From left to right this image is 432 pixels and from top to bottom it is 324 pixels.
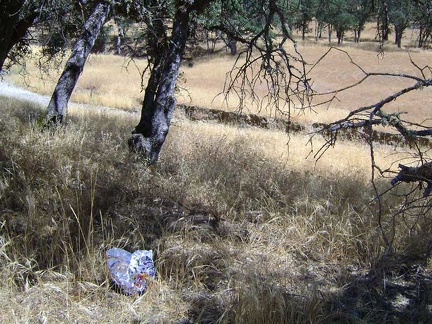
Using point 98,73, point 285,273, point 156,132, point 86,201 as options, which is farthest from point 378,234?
point 98,73

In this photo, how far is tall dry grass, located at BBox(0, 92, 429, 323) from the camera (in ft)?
11.1

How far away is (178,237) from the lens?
14.6 feet

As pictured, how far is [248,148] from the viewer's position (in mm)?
10094

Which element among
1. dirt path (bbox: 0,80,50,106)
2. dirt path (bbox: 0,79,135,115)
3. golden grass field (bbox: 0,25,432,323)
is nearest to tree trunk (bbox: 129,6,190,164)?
golden grass field (bbox: 0,25,432,323)

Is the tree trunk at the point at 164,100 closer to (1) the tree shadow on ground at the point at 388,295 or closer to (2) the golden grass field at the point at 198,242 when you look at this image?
(2) the golden grass field at the point at 198,242

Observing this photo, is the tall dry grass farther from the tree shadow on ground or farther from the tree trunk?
the tree trunk

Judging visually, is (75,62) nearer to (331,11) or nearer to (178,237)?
(331,11)

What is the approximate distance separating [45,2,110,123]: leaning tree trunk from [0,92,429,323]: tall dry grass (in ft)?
8.98

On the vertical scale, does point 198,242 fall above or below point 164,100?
below

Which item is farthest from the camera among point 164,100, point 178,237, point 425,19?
point 164,100

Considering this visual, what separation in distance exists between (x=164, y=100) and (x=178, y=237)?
9.89ft

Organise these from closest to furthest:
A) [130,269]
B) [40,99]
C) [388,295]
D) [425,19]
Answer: [130,269] → [388,295] → [425,19] → [40,99]

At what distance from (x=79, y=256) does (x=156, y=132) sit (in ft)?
11.5

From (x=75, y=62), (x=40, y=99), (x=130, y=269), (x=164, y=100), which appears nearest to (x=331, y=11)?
(x=164, y=100)
